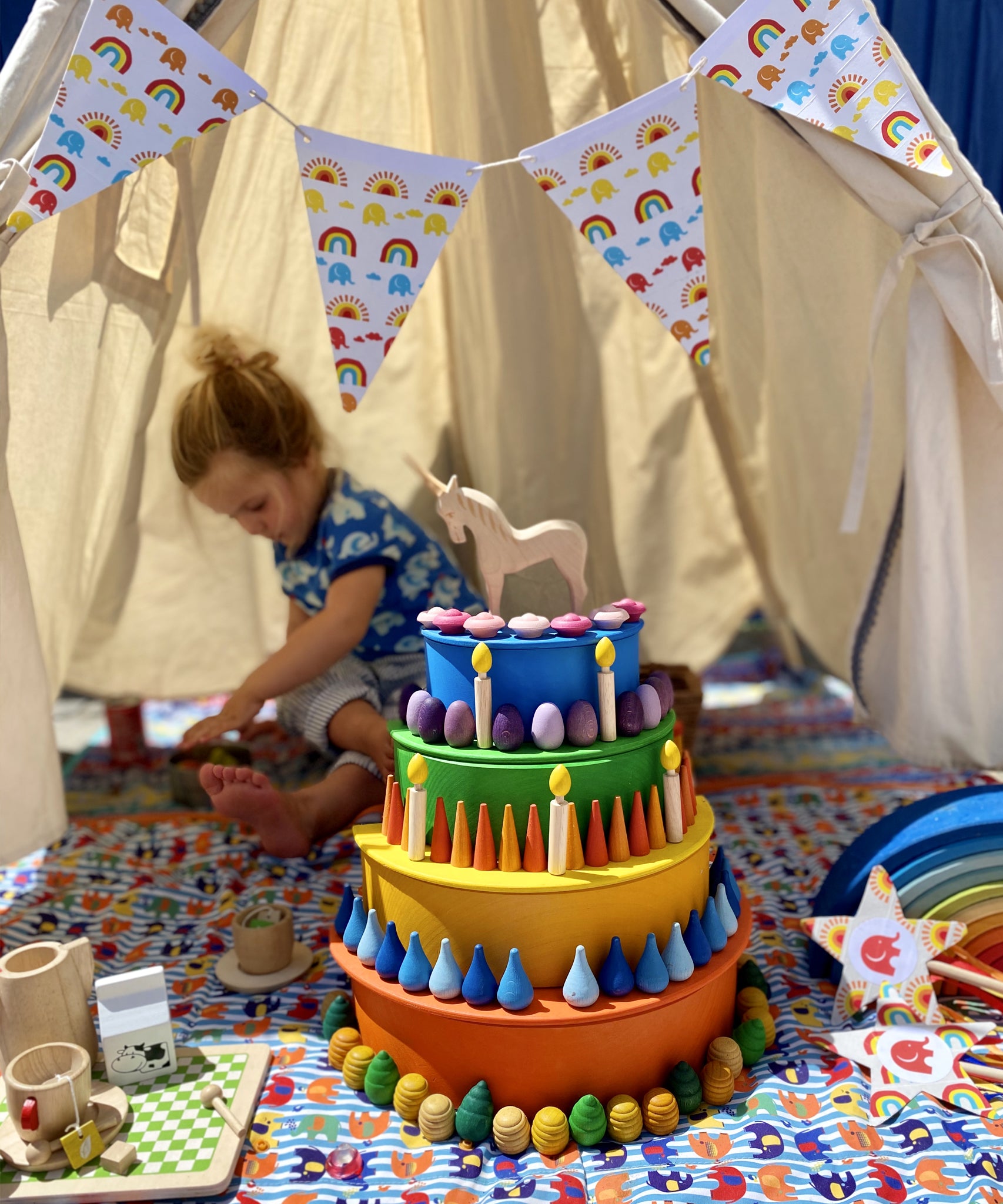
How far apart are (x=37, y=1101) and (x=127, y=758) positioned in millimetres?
1514

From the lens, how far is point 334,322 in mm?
1651

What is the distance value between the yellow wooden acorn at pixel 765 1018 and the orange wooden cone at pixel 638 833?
34 cm

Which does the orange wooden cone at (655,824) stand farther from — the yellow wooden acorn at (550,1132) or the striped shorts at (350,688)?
the striped shorts at (350,688)

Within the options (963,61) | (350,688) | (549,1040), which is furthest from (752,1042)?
(963,61)

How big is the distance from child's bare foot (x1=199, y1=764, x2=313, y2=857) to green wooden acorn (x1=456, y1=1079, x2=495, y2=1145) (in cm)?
76

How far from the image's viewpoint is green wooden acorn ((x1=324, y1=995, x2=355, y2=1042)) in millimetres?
1548

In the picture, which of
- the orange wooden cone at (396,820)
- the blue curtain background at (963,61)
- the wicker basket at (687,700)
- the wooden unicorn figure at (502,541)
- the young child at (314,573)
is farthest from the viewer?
the wicker basket at (687,700)

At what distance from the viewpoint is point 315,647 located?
2.13 metres

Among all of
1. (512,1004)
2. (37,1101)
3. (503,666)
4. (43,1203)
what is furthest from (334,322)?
(43,1203)

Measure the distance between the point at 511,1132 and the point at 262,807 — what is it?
827 millimetres

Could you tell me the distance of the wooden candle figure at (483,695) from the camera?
135 centimetres

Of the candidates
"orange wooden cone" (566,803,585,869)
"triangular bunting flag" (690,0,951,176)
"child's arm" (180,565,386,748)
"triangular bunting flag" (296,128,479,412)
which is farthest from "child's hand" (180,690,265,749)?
"triangular bunting flag" (690,0,951,176)

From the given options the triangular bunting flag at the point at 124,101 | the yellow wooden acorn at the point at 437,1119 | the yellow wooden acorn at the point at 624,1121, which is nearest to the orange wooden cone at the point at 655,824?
the yellow wooden acorn at the point at 624,1121

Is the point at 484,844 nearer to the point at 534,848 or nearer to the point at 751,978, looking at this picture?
the point at 534,848
